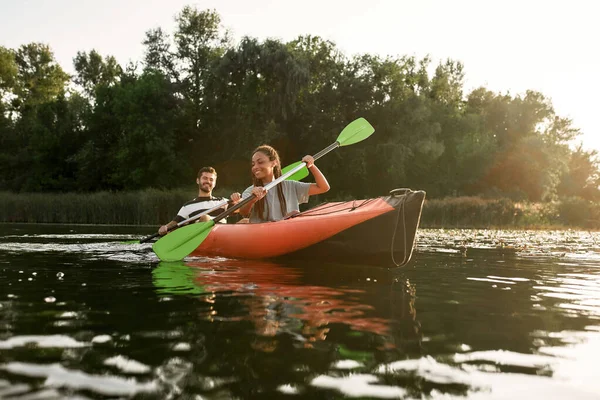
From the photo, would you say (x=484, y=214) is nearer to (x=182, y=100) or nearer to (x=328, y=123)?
(x=328, y=123)

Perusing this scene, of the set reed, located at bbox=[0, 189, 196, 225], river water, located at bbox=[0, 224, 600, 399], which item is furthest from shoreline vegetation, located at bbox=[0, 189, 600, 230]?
river water, located at bbox=[0, 224, 600, 399]

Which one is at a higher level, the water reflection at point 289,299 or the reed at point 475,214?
the reed at point 475,214

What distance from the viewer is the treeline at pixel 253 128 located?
26391 millimetres

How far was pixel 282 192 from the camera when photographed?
6.46 meters

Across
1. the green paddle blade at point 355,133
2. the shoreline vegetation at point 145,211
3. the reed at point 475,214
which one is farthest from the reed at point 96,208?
the green paddle blade at point 355,133

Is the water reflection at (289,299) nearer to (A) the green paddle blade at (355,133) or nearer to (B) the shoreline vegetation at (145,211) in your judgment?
(A) the green paddle blade at (355,133)

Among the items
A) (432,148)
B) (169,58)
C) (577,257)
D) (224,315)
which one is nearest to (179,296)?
(224,315)

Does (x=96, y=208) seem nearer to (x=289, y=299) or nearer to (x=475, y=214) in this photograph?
(x=475, y=214)

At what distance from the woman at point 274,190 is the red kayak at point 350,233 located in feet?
0.96

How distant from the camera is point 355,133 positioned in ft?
25.3

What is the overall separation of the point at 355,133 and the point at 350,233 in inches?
93.6

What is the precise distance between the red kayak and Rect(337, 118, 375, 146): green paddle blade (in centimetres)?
157

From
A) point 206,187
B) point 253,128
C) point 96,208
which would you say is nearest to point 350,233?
point 206,187

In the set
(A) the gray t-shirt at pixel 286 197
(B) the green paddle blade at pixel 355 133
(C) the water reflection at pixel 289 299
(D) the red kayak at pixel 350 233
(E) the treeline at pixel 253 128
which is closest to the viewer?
(C) the water reflection at pixel 289 299
